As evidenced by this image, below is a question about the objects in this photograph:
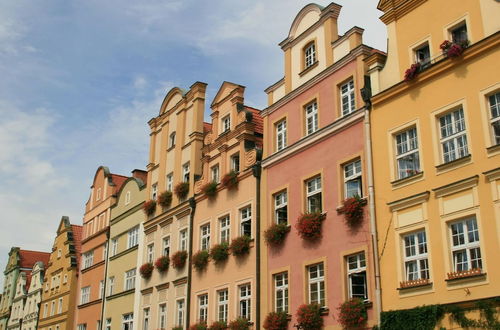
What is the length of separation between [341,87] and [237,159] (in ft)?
26.2

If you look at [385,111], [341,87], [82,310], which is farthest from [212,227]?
[82,310]

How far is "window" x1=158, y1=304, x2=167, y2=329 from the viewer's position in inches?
1332

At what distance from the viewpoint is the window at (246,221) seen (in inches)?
1130

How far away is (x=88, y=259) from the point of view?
4709cm

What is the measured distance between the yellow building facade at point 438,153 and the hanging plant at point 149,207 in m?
18.4

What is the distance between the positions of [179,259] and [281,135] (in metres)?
8.83

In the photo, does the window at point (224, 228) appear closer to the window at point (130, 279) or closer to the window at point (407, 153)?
the window at point (130, 279)

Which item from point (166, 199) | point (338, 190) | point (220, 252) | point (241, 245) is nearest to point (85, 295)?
point (166, 199)

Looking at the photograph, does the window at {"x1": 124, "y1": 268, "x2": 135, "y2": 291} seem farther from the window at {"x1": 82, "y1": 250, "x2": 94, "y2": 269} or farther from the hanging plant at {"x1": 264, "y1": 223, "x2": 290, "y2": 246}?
the hanging plant at {"x1": 264, "y1": 223, "x2": 290, "y2": 246}

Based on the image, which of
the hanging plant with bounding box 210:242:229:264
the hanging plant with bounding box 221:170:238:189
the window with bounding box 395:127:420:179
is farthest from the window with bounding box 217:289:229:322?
the window with bounding box 395:127:420:179

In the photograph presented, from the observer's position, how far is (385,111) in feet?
72.1

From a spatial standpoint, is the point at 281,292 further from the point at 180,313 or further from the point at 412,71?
the point at 412,71

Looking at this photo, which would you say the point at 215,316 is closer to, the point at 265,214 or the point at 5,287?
the point at 265,214

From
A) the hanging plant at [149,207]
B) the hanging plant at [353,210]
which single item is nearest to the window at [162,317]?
the hanging plant at [149,207]
